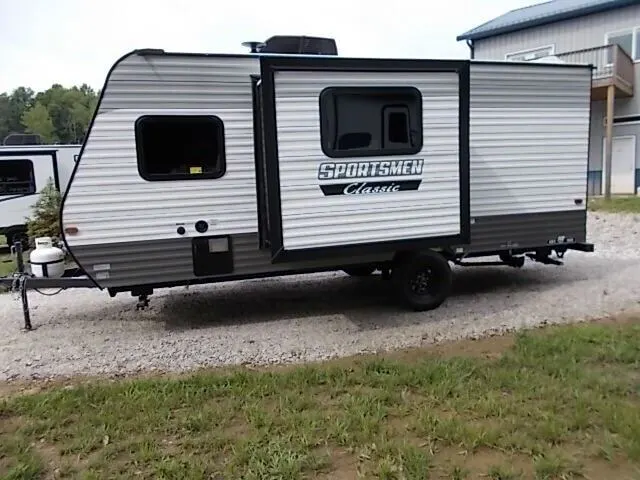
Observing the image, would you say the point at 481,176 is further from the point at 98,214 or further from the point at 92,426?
the point at 92,426

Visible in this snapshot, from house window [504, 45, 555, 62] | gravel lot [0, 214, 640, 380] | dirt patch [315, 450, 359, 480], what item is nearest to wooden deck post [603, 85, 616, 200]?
house window [504, 45, 555, 62]

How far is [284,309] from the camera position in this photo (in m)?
6.66

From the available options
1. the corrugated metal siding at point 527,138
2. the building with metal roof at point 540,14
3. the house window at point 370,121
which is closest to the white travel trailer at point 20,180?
the house window at point 370,121

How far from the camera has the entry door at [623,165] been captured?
1775 centimetres

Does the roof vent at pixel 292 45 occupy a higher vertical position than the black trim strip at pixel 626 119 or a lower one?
higher

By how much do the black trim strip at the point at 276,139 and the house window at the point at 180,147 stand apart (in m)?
0.59

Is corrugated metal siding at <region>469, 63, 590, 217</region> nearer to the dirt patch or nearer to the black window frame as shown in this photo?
the dirt patch

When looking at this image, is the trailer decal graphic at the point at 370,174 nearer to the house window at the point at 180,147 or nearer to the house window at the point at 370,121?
the house window at the point at 370,121

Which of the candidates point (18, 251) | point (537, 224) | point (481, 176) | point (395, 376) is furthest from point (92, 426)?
point (537, 224)

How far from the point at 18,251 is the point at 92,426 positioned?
329 cm

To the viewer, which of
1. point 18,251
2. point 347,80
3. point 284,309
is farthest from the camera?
point 284,309

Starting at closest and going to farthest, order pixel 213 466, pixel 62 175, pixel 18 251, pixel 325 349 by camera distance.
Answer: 1. pixel 213 466
2. pixel 325 349
3. pixel 18 251
4. pixel 62 175

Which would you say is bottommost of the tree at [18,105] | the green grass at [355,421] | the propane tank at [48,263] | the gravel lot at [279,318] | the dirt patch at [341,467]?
the gravel lot at [279,318]

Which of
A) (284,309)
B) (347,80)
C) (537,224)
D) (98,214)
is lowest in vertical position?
(284,309)
